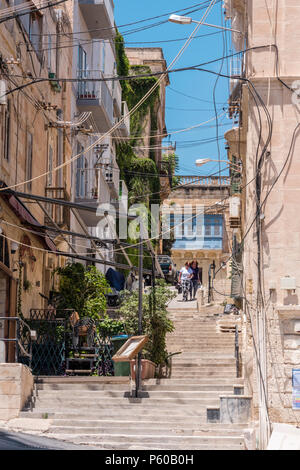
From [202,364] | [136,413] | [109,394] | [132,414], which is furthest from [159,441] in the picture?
[202,364]

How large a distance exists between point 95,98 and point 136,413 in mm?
16018

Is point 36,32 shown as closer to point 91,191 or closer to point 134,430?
point 91,191

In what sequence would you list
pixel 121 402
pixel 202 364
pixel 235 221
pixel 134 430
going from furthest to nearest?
pixel 235 221 → pixel 202 364 → pixel 121 402 → pixel 134 430

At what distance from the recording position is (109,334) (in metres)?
23.0

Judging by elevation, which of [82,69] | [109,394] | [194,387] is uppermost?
[82,69]

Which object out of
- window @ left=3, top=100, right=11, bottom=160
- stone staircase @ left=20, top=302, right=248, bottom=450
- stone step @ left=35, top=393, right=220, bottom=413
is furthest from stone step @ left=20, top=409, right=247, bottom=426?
window @ left=3, top=100, right=11, bottom=160

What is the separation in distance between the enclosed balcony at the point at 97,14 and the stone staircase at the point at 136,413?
1596 centimetres

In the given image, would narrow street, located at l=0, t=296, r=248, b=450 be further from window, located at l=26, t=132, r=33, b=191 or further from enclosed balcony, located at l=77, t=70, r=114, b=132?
enclosed balcony, located at l=77, t=70, r=114, b=132

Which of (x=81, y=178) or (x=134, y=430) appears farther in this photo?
(x=81, y=178)

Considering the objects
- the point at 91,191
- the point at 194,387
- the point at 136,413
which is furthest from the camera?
the point at 91,191

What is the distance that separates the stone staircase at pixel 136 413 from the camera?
1583 cm

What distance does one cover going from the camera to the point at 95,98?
31375mm

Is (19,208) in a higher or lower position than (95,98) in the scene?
lower

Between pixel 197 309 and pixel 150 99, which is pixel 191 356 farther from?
pixel 150 99
